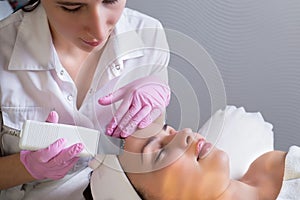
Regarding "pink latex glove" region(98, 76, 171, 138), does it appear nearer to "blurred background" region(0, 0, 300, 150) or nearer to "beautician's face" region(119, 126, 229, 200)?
"beautician's face" region(119, 126, 229, 200)

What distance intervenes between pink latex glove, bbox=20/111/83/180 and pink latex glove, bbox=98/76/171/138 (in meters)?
0.12

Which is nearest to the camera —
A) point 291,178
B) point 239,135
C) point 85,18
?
point 85,18

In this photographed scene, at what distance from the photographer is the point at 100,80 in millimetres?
1229

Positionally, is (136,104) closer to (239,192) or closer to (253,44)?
(239,192)

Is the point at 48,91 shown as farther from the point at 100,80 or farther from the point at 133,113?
the point at 133,113

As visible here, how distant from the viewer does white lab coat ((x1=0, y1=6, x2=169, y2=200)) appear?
3.99 feet

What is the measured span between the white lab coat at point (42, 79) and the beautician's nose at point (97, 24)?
0.60ft

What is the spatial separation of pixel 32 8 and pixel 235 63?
71 centimetres

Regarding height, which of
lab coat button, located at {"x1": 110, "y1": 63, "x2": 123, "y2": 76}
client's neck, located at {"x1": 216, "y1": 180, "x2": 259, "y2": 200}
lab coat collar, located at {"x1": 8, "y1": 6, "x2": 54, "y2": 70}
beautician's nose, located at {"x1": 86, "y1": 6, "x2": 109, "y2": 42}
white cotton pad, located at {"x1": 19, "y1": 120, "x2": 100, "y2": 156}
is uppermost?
beautician's nose, located at {"x1": 86, "y1": 6, "x2": 109, "y2": 42}

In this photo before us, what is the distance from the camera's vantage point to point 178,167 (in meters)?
1.17

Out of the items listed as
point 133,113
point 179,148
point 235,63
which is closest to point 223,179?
point 179,148

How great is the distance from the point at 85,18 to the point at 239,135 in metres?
0.62

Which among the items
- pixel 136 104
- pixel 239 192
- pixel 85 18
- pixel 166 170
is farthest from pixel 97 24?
pixel 239 192

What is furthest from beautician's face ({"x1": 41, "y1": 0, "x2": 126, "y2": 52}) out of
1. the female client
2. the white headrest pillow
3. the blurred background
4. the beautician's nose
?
the blurred background
